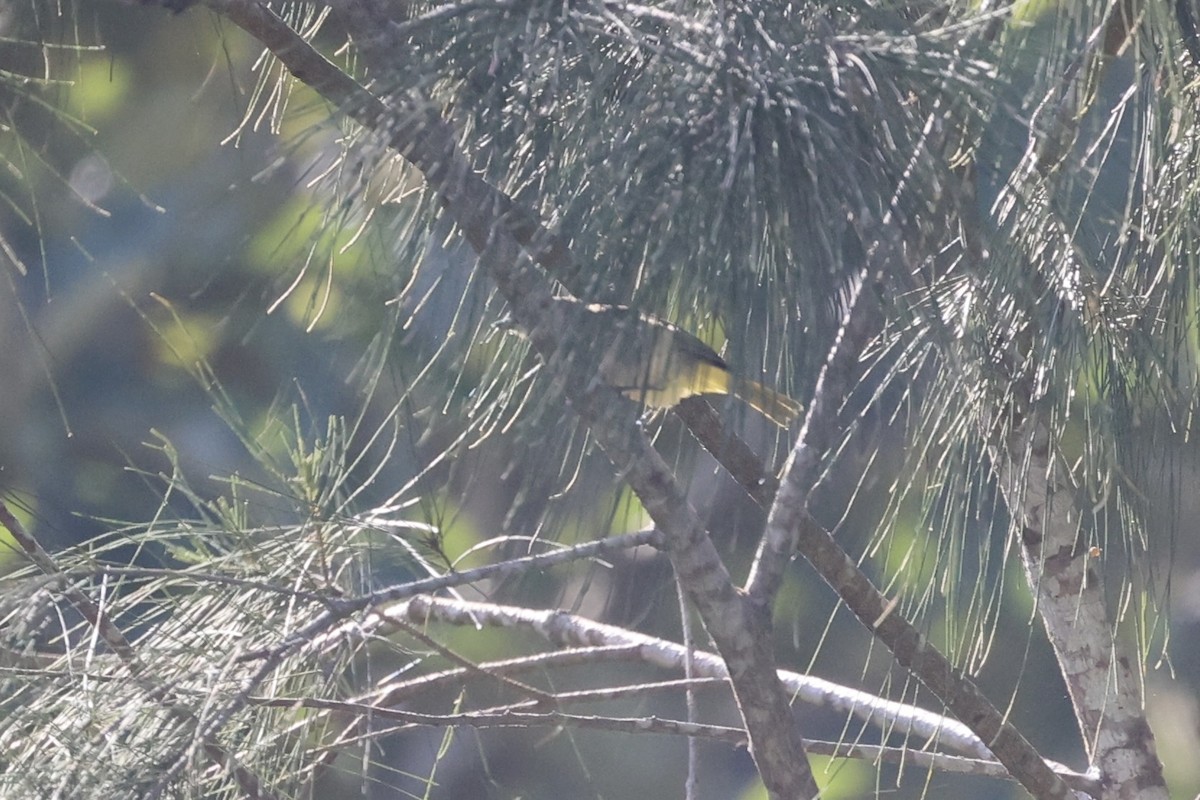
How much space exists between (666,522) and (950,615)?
0.18 m

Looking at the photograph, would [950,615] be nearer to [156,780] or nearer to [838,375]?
[838,375]

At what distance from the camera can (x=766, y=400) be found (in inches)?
25.5

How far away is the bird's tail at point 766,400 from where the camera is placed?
1.87 feet

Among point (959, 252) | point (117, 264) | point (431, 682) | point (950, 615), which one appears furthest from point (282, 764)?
point (117, 264)

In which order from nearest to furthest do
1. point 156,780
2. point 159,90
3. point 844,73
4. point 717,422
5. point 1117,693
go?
1. point 844,73
2. point 156,780
3. point 717,422
4. point 1117,693
5. point 159,90

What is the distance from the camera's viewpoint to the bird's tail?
57 cm

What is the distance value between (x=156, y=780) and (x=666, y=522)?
33cm

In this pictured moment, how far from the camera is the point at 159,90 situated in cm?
305

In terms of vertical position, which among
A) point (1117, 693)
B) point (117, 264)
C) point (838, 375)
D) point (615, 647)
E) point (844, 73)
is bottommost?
point (117, 264)

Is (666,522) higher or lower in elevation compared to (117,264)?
higher

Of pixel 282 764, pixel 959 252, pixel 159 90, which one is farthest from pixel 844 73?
pixel 159 90

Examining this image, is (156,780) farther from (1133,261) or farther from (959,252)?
(1133,261)

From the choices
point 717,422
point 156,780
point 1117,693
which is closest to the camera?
point 156,780

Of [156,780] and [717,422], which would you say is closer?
[156,780]
